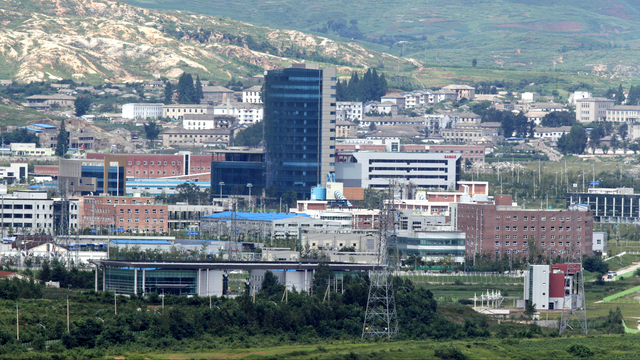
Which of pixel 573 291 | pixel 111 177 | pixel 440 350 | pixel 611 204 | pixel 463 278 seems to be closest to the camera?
pixel 440 350

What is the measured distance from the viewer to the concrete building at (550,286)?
88188 mm

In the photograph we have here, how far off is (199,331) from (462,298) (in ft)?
95.4

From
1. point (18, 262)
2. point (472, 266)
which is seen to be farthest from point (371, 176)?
point (18, 262)

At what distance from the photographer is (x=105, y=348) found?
6138 cm

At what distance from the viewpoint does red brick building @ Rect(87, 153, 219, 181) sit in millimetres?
167500

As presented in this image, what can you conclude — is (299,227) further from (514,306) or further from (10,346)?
(10,346)

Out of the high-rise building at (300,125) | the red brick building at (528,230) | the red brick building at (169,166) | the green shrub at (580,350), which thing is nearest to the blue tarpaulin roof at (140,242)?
the red brick building at (528,230)

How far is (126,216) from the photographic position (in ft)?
420

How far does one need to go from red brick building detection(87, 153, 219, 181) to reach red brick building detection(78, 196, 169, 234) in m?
36.5

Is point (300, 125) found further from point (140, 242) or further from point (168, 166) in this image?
point (140, 242)

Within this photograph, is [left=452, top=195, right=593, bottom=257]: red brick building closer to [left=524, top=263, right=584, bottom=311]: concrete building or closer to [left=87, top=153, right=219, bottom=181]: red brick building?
[left=524, top=263, right=584, bottom=311]: concrete building

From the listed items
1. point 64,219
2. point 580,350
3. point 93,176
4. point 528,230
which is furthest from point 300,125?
point 580,350

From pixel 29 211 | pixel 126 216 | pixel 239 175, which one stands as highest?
pixel 239 175

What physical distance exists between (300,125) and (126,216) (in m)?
28.0
